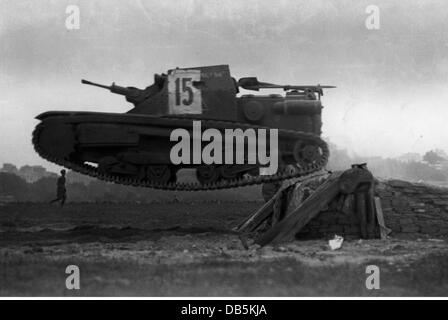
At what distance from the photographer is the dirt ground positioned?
6.35 m

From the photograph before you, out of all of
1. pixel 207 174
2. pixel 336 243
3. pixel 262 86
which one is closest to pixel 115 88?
pixel 207 174

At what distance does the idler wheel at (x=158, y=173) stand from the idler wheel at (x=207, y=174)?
2.45 feet

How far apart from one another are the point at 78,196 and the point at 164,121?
29478mm

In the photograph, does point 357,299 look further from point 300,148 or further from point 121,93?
point 121,93

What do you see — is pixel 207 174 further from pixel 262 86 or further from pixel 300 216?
pixel 300 216

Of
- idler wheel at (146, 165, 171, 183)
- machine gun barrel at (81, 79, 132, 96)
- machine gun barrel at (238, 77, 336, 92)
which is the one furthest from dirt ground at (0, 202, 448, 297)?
machine gun barrel at (238, 77, 336, 92)

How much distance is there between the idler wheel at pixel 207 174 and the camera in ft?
43.6

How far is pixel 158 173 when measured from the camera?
44.6 feet

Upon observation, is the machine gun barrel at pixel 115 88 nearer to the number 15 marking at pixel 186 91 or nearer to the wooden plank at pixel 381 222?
the number 15 marking at pixel 186 91

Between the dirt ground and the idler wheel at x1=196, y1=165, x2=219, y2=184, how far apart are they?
1807mm

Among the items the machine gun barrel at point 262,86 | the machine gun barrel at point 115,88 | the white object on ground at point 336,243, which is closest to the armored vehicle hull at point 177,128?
the machine gun barrel at point 262,86
